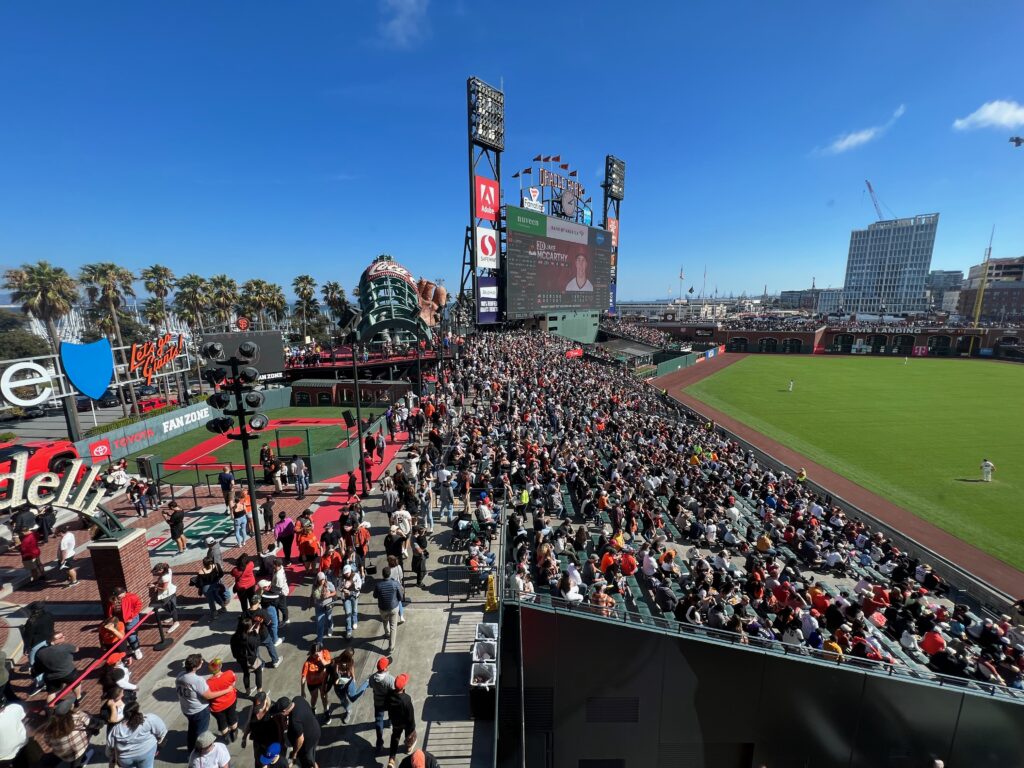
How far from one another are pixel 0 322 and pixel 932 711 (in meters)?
137

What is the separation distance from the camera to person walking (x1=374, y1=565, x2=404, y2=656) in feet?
26.3

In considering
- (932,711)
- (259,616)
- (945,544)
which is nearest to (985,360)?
(945,544)

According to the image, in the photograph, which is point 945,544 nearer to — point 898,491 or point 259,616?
point 898,491

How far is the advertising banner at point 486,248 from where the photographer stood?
Result: 47719 millimetres

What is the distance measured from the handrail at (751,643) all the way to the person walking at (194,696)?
16.4 ft

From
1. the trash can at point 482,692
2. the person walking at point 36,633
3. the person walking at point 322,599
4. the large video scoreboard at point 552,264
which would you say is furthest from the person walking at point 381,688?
the large video scoreboard at point 552,264

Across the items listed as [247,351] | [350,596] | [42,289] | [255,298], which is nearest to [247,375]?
[247,351]

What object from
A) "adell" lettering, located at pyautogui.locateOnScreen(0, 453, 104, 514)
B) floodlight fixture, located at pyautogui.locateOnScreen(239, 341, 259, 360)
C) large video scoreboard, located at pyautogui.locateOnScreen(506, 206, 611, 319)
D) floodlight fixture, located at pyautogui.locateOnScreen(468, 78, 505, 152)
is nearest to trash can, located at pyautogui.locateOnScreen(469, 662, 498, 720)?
floodlight fixture, located at pyautogui.locateOnScreen(239, 341, 259, 360)

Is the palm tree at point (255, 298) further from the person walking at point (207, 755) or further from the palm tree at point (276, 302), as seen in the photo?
the person walking at point (207, 755)

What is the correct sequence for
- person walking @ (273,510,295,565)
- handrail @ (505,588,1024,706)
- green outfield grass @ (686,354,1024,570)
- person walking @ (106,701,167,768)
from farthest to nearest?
green outfield grass @ (686,354,1024,570) → person walking @ (273,510,295,565) → handrail @ (505,588,1024,706) → person walking @ (106,701,167,768)

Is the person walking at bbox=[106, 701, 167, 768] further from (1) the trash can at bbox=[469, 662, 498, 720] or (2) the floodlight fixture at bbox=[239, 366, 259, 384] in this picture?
(2) the floodlight fixture at bbox=[239, 366, 259, 384]

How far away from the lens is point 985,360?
79875 millimetres

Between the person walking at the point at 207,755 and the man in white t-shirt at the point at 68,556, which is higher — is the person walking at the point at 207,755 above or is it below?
above

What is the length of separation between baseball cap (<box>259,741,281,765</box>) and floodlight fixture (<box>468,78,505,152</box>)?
53367mm
